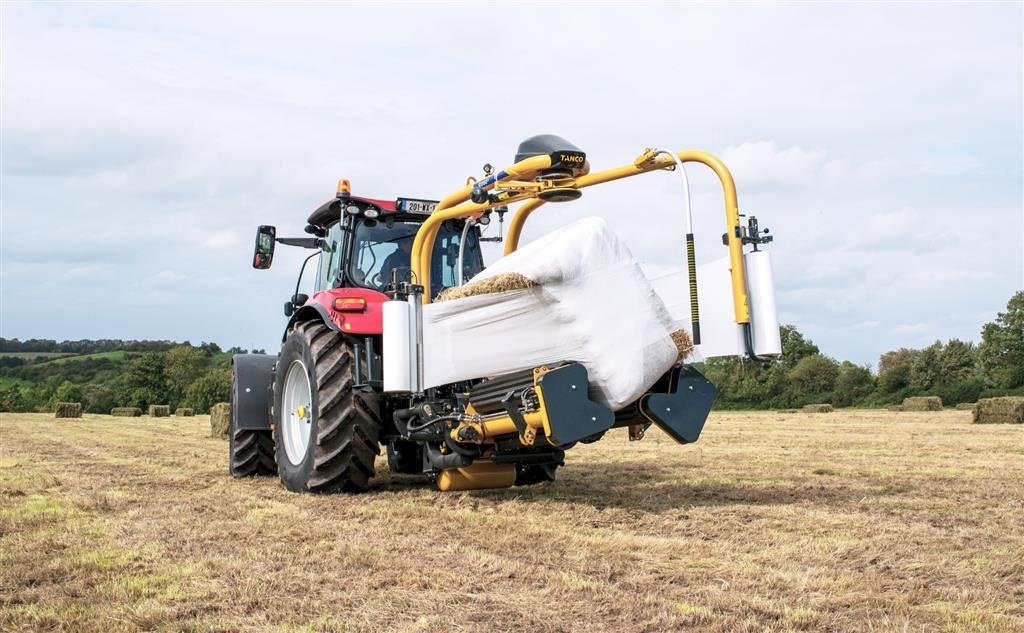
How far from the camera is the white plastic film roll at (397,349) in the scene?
6.04 m

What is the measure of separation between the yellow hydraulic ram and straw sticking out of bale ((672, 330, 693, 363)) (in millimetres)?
434

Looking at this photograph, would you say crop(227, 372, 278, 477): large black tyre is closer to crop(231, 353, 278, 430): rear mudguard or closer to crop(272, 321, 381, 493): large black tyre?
crop(231, 353, 278, 430): rear mudguard

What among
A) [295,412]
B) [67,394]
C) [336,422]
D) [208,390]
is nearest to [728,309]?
[336,422]

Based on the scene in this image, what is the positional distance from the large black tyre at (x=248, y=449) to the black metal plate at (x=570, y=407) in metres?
3.79

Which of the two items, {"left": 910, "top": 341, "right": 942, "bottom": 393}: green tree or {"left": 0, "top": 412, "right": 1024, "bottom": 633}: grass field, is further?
{"left": 910, "top": 341, "right": 942, "bottom": 393}: green tree

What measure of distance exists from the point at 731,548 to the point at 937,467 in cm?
462

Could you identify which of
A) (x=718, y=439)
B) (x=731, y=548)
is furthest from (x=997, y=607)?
(x=718, y=439)

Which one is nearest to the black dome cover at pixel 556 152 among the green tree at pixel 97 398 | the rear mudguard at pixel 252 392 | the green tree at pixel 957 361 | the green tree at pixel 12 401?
the rear mudguard at pixel 252 392

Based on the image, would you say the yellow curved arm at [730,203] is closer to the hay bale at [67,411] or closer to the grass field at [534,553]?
the grass field at [534,553]

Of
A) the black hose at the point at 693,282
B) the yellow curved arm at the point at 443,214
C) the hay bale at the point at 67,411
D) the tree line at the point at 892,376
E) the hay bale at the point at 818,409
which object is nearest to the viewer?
the black hose at the point at 693,282

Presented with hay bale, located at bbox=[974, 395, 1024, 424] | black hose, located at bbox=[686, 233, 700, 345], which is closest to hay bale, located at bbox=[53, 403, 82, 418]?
hay bale, located at bbox=[974, 395, 1024, 424]

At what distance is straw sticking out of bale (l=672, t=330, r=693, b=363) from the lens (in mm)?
5836

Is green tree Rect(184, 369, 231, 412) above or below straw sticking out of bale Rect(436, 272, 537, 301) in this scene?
above

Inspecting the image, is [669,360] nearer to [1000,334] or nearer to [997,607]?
[997,607]
